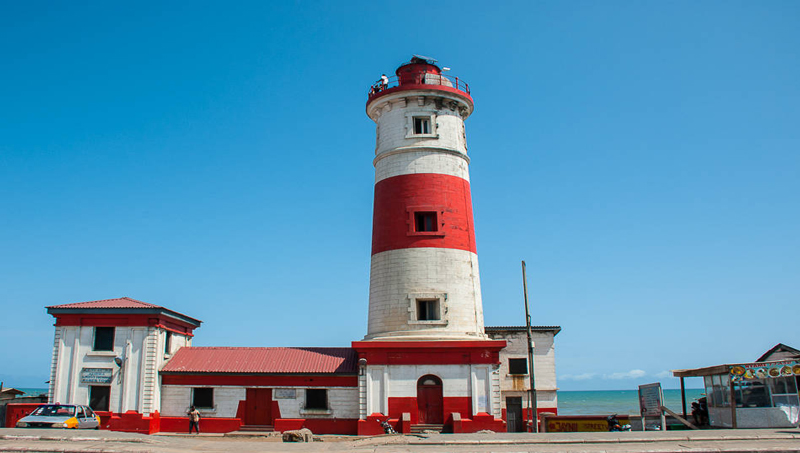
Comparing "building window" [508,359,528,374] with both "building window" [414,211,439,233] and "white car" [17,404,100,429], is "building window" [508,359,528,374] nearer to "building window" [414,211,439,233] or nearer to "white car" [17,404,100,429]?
"building window" [414,211,439,233]

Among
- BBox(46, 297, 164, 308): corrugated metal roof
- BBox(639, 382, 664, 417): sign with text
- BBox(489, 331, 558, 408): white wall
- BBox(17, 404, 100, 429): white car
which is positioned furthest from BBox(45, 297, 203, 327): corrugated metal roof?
BBox(639, 382, 664, 417): sign with text

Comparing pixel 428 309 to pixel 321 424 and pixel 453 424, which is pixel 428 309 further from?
pixel 321 424

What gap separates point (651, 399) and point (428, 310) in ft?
29.4

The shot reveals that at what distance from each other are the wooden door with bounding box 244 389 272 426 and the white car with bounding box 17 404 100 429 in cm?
557

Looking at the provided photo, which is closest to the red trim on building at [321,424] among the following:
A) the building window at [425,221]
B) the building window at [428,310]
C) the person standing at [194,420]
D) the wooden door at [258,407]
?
the wooden door at [258,407]

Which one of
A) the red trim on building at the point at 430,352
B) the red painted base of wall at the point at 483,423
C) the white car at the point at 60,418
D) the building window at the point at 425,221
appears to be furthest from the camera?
the building window at the point at 425,221

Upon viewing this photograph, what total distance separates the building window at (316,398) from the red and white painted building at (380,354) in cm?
5

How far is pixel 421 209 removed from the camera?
1054 inches

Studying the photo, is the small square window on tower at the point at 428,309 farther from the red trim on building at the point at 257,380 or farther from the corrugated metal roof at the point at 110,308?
the corrugated metal roof at the point at 110,308

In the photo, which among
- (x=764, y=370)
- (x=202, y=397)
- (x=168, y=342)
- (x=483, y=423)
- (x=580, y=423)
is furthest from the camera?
(x=168, y=342)

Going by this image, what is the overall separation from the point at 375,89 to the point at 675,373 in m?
17.4

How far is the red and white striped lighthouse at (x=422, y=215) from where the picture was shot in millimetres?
25969

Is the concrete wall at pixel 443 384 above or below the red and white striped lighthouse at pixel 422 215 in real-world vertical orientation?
below

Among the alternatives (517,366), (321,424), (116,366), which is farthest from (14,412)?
(517,366)
